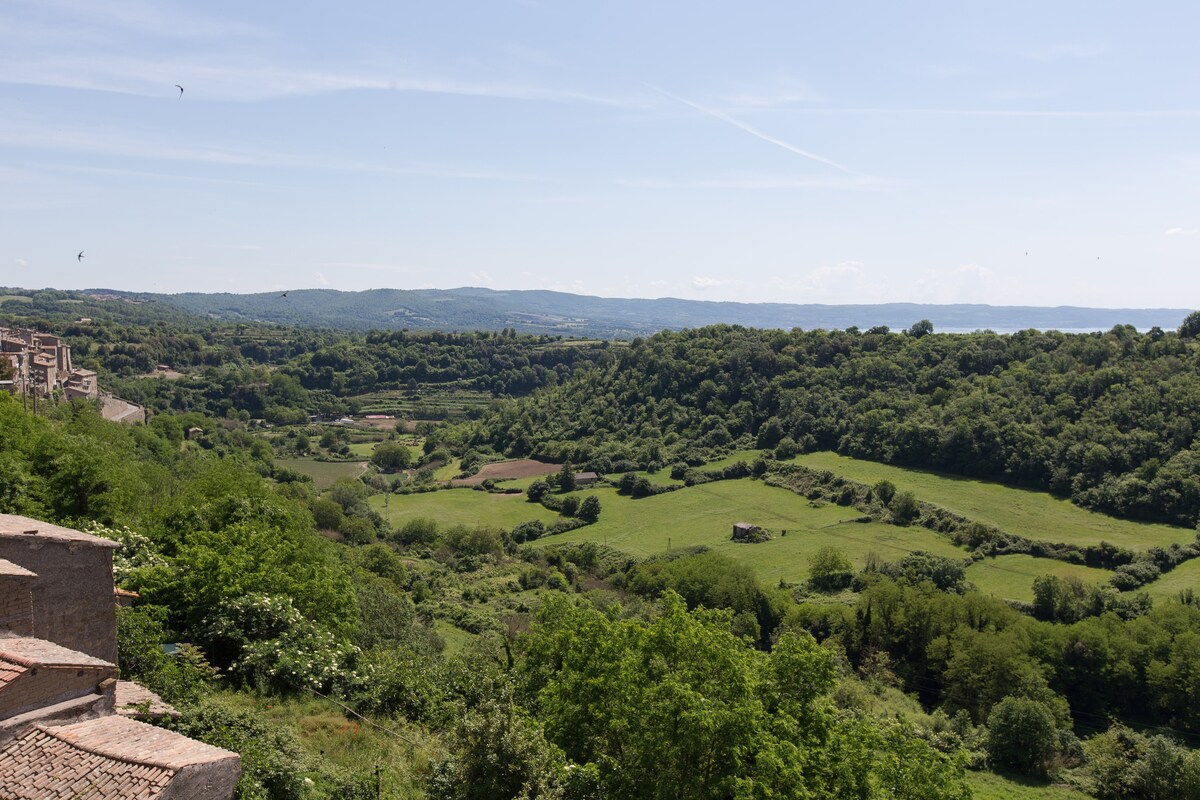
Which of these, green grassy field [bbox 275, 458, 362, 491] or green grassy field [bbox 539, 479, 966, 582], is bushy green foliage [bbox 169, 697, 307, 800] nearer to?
green grassy field [bbox 539, 479, 966, 582]

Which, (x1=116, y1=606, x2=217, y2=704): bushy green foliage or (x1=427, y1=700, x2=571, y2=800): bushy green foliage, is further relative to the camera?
(x1=116, y1=606, x2=217, y2=704): bushy green foliage

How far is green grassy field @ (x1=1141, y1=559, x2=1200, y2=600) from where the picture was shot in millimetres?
47938

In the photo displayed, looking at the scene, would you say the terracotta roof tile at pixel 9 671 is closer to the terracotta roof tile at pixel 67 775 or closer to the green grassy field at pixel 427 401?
the terracotta roof tile at pixel 67 775

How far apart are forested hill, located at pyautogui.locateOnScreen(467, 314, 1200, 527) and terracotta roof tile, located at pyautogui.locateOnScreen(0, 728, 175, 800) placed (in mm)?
66527

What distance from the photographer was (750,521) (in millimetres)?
66562

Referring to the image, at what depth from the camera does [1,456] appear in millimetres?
23219

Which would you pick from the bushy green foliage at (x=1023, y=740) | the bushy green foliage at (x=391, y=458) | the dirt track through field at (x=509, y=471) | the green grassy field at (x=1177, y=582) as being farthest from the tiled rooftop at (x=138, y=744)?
the bushy green foliage at (x=391, y=458)

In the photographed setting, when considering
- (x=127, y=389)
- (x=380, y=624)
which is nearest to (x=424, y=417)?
(x=127, y=389)

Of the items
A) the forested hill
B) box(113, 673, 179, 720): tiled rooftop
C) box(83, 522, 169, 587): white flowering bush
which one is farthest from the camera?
the forested hill

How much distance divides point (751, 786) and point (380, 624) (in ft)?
68.4

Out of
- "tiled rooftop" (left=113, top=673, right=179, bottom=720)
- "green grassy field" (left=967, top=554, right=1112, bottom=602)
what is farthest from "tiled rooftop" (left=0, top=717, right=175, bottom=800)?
"green grassy field" (left=967, top=554, right=1112, bottom=602)

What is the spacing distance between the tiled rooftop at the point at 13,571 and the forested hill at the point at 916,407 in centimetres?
6686

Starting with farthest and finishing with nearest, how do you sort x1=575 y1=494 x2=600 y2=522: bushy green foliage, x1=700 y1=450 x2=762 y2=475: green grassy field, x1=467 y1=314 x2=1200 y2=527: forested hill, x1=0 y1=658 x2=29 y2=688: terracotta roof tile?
1. x1=700 y1=450 x2=762 y2=475: green grassy field
2. x1=575 y1=494 x2=600 y2=522: bushy green foliage
3. x1=467 y1=314 x2=1200 y2=527: forested hill
4. x1=0 y1=658 x2=29 y2=688: terracotta roof tile

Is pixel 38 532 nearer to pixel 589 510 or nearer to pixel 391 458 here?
pixel 589 510
